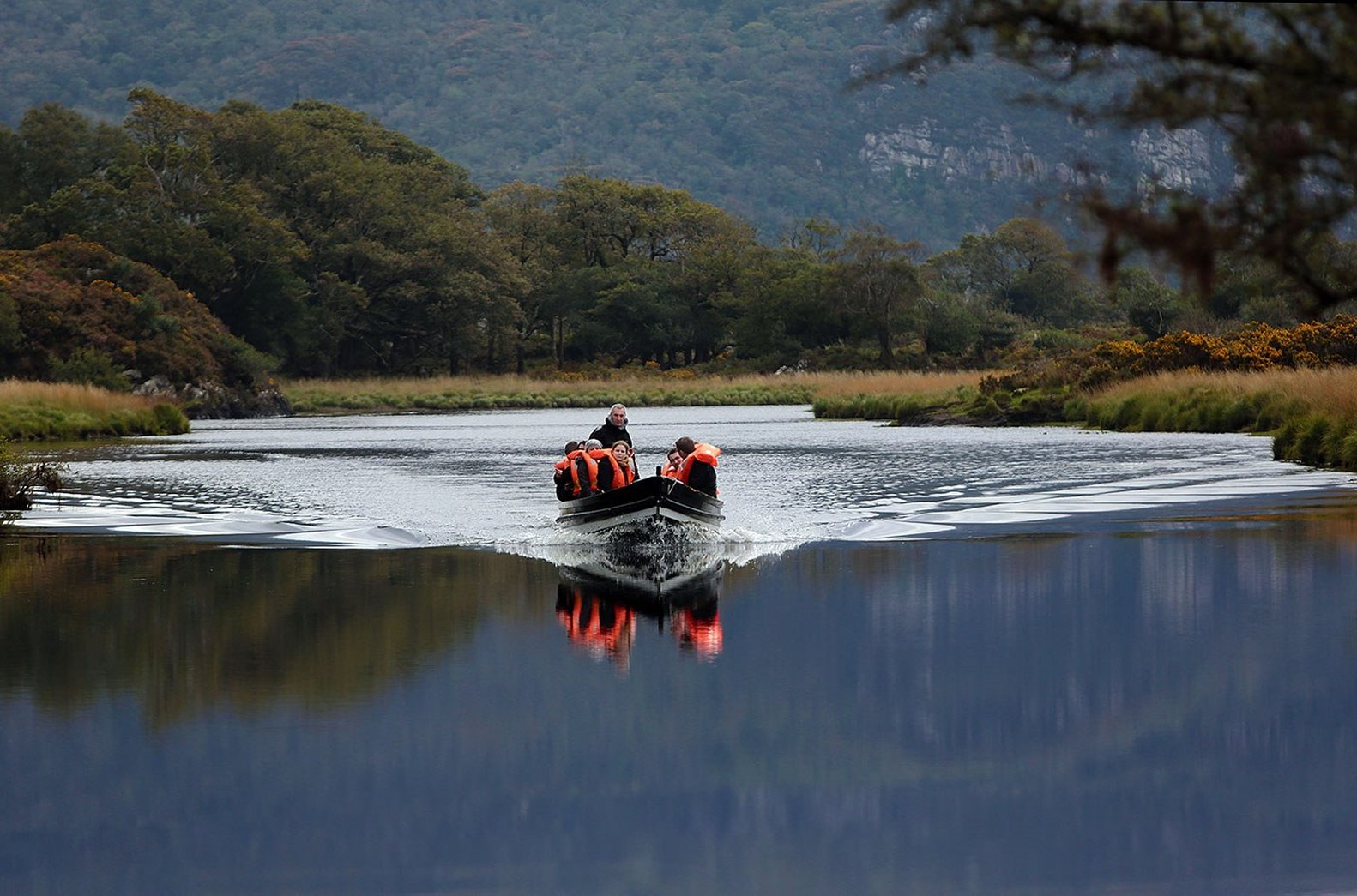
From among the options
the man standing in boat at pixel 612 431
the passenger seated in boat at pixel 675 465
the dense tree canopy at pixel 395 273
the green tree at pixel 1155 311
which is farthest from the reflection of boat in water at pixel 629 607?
the dense tree canopy at pixel 395 273

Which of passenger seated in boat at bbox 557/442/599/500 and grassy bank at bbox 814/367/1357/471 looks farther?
grassy bank at bbox 814/367/1357/471

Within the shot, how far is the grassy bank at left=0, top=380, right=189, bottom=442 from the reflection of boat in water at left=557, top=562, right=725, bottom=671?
26471 mm

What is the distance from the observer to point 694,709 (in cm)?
952

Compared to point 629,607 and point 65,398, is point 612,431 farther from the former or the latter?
point 65,398

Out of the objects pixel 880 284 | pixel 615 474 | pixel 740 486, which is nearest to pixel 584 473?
pixel 615 474

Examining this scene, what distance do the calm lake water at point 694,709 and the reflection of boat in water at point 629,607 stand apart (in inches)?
2.3

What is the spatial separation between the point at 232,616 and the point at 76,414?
3411cm

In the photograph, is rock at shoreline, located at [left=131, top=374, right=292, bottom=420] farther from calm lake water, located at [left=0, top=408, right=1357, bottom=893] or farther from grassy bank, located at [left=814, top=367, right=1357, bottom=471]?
calm lake water, located at [left=0, top=408, right=1357, bottom=893]

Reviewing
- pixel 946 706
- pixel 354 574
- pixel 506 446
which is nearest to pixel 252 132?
pixel 506 446

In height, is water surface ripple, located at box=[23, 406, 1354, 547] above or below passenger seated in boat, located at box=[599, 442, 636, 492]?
below

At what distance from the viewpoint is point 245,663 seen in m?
10.9

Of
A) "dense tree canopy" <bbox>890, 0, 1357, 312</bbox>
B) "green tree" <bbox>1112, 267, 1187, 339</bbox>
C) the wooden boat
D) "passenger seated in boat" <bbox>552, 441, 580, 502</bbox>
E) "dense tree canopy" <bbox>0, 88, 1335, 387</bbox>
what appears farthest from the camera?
"dense tree canopy" <bbox>0, 88, 1335, 387</bbox>

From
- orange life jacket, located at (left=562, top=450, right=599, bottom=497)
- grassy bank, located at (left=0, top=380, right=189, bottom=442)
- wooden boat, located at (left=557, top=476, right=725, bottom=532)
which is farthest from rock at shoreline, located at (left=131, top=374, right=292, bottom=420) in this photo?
wooden boat, located at (left=557, top=476, right=725, bottom=532)

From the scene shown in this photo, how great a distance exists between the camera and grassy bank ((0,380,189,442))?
41469mm
